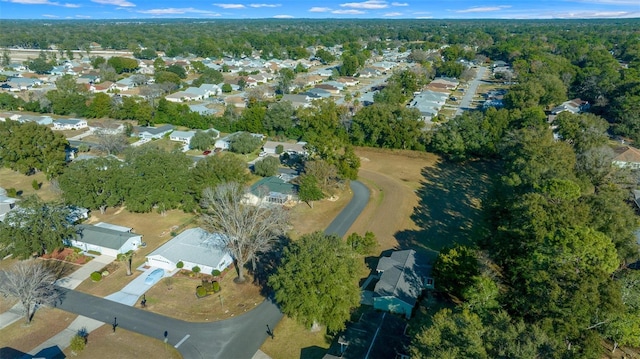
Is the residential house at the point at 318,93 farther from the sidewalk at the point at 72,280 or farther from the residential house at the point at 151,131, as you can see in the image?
the sidewalk at the point at 72,280

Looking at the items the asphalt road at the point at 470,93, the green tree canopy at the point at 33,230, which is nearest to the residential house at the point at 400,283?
the green tree canopy at the point at 33,230

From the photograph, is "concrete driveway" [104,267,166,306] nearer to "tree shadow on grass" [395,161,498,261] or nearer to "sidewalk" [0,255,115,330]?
"sidewalk" [0,255,115,330]

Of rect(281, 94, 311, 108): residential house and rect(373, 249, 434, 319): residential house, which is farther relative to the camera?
rect(281, 94, 311, 108): residential house

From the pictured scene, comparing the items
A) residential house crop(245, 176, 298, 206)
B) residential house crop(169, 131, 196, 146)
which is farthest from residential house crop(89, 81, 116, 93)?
residential house crop(245, 176, 298, 206)

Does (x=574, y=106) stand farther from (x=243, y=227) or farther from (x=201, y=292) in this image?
(x=201, y=292)

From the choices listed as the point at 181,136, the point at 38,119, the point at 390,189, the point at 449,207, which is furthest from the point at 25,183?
the point at 449,207
